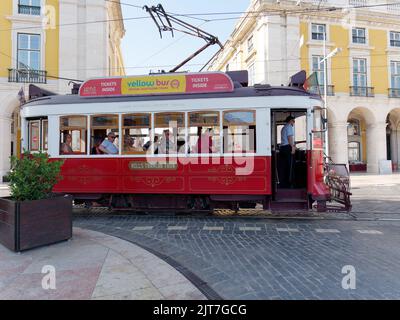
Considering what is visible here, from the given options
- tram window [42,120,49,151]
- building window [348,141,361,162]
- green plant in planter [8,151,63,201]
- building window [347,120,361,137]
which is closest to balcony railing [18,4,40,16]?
tram window [42,120,49,151]

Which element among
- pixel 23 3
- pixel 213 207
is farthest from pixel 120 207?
pixel 23 3

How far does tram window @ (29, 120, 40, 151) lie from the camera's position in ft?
27.1

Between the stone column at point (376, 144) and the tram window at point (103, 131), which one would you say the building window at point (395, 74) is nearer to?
the stone column at point (376, 144)

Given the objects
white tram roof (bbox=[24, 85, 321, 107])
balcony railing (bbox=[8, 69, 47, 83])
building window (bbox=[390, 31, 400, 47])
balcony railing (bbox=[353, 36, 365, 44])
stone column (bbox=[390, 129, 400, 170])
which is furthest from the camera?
stone column (bbox=[390, 129, 400, 170])

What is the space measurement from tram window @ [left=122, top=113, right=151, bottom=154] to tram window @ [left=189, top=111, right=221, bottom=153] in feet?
3.98

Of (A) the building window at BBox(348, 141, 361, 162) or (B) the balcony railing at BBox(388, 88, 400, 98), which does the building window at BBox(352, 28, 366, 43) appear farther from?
(A) the building window at BBox(348, 141, 361, 162)

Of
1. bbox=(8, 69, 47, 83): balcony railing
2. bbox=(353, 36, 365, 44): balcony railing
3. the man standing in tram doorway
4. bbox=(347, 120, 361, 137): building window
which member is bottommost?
the man standing in tram doorway

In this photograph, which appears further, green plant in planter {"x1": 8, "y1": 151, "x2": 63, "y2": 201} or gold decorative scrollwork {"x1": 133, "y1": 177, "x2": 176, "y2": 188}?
gold decorative scrollwork {"x1": 133, "y1": 177, "x2": 176, "y2": 188}

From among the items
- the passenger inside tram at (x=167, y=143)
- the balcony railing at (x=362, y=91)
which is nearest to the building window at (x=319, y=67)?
the balcony railing at (x=362, y=91)

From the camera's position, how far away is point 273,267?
171 inches

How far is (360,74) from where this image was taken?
81.5ft

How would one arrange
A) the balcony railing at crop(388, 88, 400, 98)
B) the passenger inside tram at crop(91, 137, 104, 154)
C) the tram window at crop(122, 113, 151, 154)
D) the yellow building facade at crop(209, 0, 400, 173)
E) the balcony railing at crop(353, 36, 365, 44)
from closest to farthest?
the tram window at crop(122, 113, 151, 154)
the passenger inside tram at crop(91, 137, 104, 154)
the yellow building facade at crop(209, 0, 400, 173)
the balcony railing at crop(353, 36, 365, 44)
the balcony railing at crop(388, 88, 400, 98)

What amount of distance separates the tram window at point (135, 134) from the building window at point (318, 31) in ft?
69.3

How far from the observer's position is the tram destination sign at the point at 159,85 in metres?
7.54
